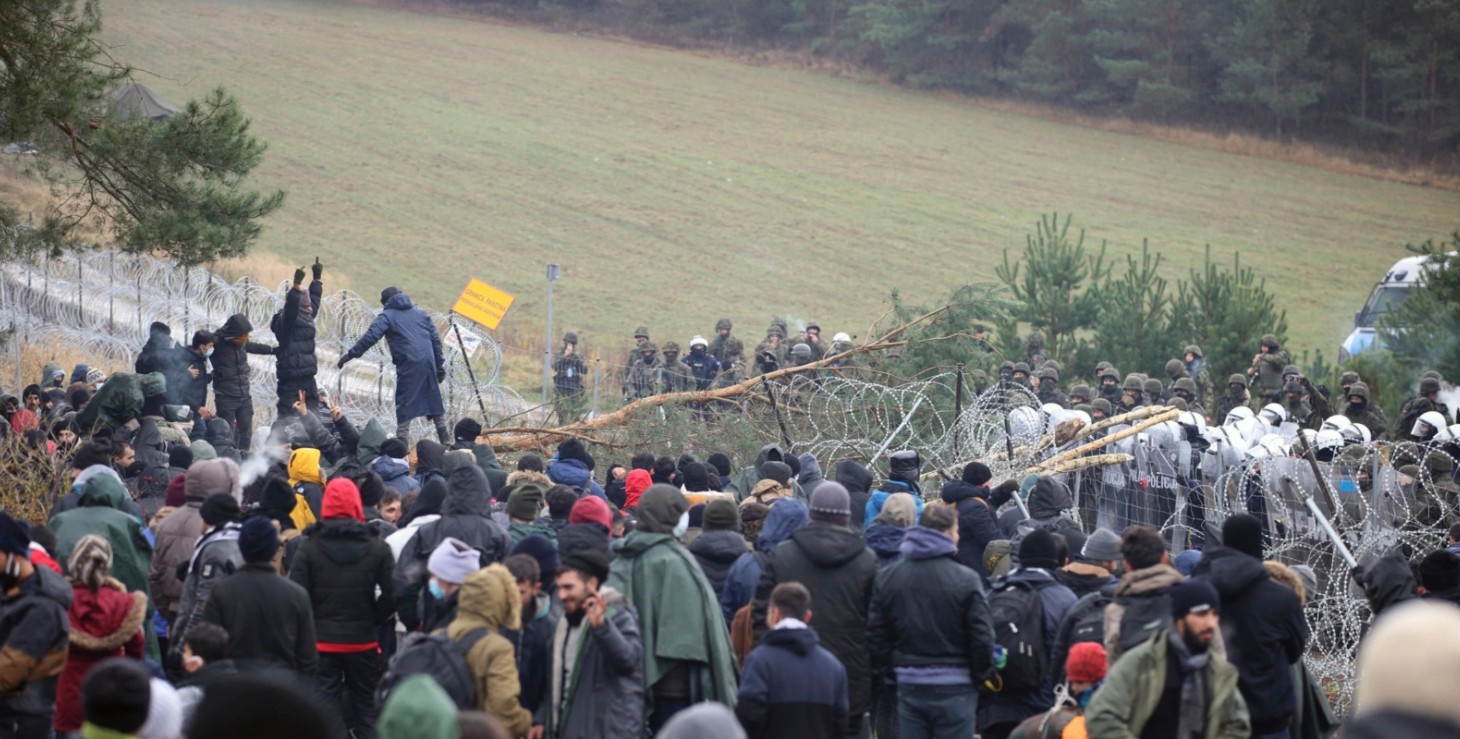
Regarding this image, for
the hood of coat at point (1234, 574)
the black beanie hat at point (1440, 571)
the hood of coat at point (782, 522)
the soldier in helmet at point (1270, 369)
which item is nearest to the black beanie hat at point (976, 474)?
the hood of coat at point (782, 522)

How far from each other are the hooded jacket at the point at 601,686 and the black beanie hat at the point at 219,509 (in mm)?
1886

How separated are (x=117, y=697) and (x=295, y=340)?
10.8m

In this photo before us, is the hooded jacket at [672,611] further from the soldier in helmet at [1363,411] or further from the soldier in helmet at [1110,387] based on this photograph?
the soldier in helmet at [1110,387]

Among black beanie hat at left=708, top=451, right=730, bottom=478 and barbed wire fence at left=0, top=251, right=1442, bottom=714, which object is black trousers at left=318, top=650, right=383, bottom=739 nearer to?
black beanie hat at left=708, top=451, right=730, bottom=478

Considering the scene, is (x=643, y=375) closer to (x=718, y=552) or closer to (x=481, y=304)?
(x=481, y=304)

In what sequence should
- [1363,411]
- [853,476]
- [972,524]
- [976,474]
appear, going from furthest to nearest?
[1363,411], [853,476], [976,474], [972,524]

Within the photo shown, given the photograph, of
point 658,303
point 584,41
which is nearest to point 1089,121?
point 584,41

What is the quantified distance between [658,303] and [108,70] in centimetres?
2284

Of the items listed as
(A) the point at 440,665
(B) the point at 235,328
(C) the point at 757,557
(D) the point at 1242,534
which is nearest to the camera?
(A) the point at 440,665

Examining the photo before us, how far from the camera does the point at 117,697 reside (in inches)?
187

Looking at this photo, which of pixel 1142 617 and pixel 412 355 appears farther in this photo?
pixel 412 355

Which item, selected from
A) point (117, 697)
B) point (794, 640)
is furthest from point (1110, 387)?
point (117, 697)

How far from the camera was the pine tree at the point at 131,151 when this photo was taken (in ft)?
40.0

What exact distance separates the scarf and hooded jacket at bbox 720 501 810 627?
6.86ft
